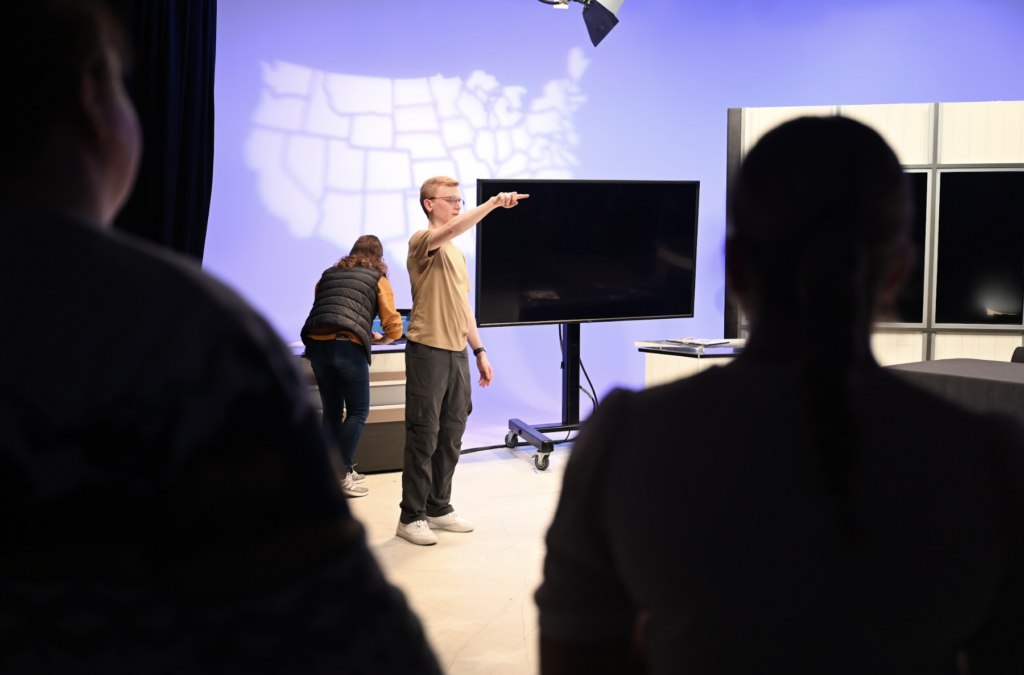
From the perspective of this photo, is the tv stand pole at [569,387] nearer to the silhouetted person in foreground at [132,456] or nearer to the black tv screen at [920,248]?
the black tv screen at [920,248]

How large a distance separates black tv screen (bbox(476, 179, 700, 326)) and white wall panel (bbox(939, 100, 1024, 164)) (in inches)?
61.1

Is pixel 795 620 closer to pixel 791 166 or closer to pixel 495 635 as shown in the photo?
pixel 791 166

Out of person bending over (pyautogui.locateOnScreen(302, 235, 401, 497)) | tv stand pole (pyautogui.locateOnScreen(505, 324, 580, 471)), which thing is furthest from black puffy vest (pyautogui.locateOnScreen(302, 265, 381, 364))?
tv stand pole (pyautogui.locateOnScreen(505, 324, 580, 471))

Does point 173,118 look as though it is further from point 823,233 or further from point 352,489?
point 823,233

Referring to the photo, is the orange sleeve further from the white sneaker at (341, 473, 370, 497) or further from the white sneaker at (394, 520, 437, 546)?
the white sneaker at (394, 520, 437, 546)

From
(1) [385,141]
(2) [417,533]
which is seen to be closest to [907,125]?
(1) [385,141]

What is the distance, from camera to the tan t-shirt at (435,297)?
10.2 feet

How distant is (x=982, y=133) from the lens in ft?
15.0

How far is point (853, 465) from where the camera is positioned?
0.59 meters

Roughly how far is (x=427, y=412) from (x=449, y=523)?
1.78 ft

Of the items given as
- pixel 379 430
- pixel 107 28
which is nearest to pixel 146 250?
pixel 107 28

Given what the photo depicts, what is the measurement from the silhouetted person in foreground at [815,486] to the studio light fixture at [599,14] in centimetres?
331

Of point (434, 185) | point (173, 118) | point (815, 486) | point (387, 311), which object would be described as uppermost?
point (173, 118)

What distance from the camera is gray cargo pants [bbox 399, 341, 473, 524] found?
3105 mm
